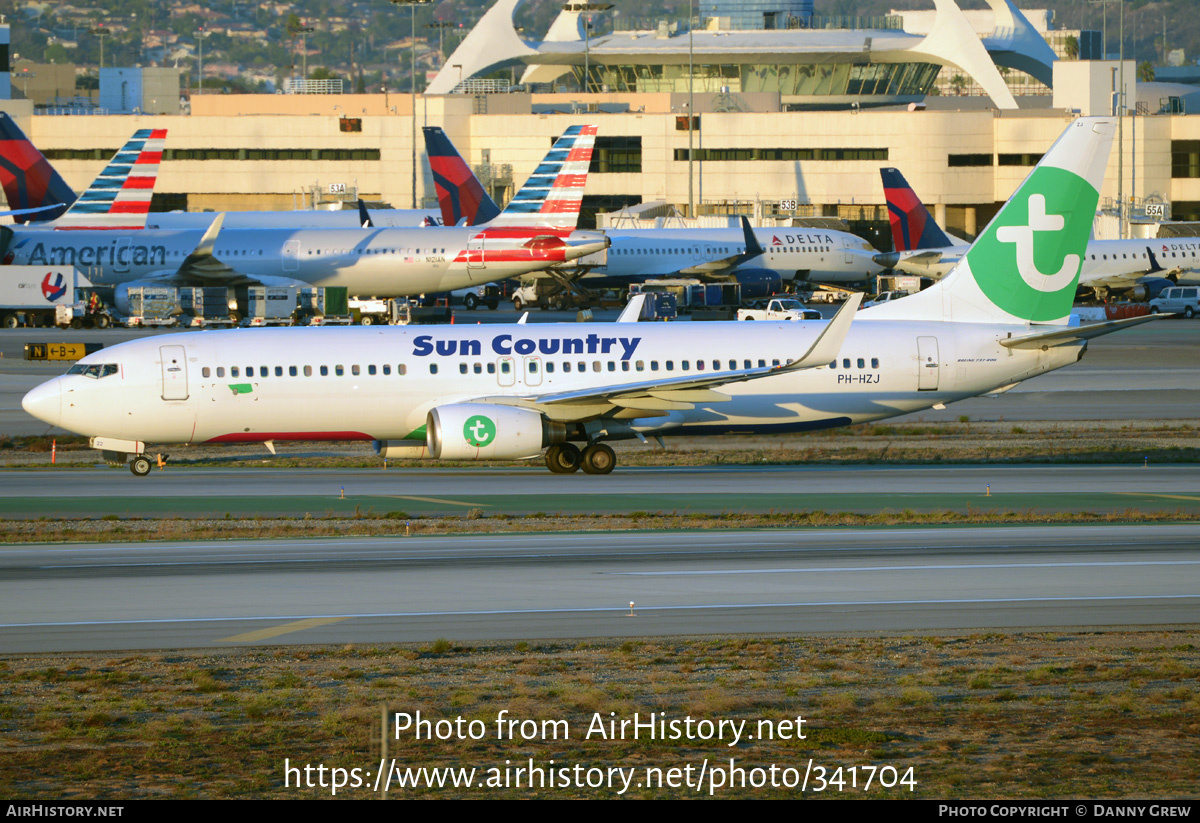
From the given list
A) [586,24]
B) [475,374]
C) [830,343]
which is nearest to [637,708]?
Result: [830,343]

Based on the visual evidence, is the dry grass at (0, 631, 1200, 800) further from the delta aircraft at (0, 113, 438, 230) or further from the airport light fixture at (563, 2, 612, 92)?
the airport light fixture at (563, 2, 612, 92)

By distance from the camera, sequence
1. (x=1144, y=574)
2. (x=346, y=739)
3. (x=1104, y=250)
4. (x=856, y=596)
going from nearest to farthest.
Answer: (x=346, y=739)
(x=856, y=596)
(x=1144, y=574)
(x=1104, y=250)

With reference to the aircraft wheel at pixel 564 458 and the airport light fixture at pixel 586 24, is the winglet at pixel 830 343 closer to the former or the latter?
the aircraft wheel at pixel 564 458

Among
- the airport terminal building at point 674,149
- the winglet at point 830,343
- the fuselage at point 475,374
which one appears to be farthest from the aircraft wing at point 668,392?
the airport terminal building at point 674,149

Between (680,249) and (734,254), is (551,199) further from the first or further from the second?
(734,254)

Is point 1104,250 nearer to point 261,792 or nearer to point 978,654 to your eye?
point 978,654

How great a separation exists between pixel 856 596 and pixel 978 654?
3358 millimetres

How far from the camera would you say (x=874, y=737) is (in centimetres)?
1430

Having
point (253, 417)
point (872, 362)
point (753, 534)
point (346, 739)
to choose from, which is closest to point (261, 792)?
point (346, 739)

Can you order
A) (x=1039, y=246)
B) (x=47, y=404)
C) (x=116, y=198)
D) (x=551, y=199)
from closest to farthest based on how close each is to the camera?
(x=47, y=404) → (x=1039, y=246) → (x=551, y=199) → (x=116, y=198)

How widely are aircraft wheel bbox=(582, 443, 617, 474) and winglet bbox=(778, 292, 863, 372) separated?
4870 millimetres

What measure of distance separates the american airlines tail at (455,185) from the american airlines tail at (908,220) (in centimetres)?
2755

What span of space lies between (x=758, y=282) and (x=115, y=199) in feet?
137

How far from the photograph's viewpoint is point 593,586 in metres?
22.0
